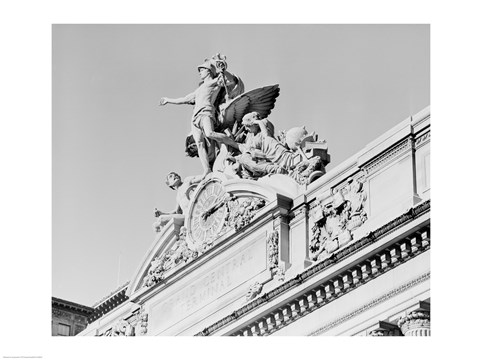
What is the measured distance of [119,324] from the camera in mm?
41500

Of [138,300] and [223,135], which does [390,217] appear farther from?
[138,300]

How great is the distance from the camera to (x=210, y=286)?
38312 millimetres

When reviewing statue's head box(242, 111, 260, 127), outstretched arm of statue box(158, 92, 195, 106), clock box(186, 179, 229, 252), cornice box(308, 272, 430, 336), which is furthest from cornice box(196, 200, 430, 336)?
outstretched arm of statue box(158, 92, 195, 106)

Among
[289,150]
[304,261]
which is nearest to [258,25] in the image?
[289,150]

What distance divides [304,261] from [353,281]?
1761mm

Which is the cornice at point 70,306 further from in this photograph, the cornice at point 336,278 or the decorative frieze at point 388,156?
the decorative frieze at point 388,156

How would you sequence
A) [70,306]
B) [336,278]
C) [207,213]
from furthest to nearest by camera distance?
[70,306] < [207,213] < [336,278]

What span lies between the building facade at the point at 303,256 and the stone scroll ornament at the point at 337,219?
0.07 feet

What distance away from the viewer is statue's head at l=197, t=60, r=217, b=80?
3934 centimetres

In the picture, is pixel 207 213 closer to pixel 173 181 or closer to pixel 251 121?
pixel 173 181

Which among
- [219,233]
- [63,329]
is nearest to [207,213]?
[219,233]

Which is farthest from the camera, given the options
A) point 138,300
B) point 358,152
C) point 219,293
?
point 138,300

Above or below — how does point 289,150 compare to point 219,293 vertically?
above

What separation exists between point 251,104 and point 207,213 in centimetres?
265
